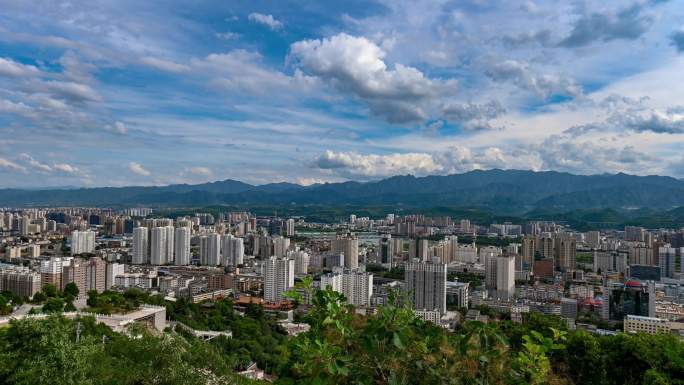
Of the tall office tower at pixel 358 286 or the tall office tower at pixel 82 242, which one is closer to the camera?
the tall office tower at pixel 358 286

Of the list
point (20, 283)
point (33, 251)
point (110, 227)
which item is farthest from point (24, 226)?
point (20, 283)

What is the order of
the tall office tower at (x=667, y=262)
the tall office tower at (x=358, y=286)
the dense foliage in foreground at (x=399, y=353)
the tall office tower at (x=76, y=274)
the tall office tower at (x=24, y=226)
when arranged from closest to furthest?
the dense foliage in foreground at (x=399, y=353) < the tall office tower at (x=76, y=274) < the tall office tower at (x=358, y=286) < the tall office tower at (x=667, y=262) < the tall office tower at (x=24, y=226)

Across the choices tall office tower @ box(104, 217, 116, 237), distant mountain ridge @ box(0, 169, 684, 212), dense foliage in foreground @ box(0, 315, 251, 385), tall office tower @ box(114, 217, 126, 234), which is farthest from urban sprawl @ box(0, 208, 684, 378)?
distant mountain ridge @ box(0, 169, 684, 212)

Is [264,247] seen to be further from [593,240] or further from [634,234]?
[634,234]

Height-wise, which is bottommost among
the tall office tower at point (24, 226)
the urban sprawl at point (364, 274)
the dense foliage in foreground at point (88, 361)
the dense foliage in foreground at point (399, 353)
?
the urban sprawl at point (364, 274)

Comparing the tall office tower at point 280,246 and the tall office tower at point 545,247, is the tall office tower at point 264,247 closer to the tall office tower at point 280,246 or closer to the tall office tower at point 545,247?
the tall office tower at point 280,246

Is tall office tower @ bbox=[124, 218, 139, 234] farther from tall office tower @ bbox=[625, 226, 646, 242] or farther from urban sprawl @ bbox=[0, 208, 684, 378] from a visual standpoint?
tall office tower @ bbox=[625, 226, 646, 242]

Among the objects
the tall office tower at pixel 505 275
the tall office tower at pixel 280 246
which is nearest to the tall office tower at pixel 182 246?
the tall office tower at pixel 280 246
